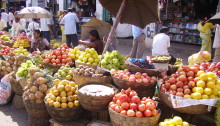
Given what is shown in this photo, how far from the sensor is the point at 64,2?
15.7 meters

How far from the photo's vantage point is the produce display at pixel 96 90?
3.23m

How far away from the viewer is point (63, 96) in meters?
3.56

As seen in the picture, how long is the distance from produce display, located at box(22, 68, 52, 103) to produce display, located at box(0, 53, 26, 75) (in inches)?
51.2

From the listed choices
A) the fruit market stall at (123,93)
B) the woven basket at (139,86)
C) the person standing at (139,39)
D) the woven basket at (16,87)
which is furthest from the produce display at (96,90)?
the person standing at (139,39)

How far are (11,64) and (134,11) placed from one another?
345cm

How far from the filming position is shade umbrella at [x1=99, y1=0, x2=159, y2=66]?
4.27 m

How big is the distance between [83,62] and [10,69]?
221 centimetres

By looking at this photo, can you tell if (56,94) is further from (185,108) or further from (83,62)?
(185,108)

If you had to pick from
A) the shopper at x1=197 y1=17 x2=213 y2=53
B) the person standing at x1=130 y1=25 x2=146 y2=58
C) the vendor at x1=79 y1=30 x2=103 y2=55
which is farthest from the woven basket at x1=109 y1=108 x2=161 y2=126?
the shopper at x1=197 y1=17 x2=213 y2=53

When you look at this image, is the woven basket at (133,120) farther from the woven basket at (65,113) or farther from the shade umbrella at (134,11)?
the shade umbrella at (134,11)

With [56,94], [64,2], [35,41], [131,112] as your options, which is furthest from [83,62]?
[64,2]

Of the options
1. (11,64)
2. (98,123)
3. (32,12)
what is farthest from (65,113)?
(32,12)

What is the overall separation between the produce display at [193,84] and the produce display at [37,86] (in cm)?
212

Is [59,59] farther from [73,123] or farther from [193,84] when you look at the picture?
[193,84]
